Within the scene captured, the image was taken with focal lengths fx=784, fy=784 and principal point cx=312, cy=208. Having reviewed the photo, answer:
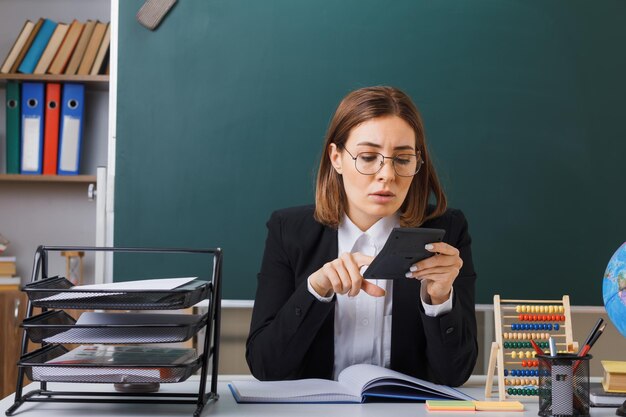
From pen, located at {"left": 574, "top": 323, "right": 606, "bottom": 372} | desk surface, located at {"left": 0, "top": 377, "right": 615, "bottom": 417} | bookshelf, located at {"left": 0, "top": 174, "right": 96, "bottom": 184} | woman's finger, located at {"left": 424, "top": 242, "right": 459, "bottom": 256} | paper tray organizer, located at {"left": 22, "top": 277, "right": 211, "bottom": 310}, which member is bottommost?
desk surface, located at {"left": 0, "top": 377, "right": 615, "bottom": 417}

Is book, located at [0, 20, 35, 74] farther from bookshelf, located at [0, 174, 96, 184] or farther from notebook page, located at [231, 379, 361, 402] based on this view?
notebook page, located at [231, 379, 361, 402]

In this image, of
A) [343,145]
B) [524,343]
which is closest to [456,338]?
[524,343]

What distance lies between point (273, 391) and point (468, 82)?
5.86ft

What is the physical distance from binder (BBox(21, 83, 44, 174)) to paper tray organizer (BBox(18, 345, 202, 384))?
2.30m

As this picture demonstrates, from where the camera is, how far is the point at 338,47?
9.50 ft

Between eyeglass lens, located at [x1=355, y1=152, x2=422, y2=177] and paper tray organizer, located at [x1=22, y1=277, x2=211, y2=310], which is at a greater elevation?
eyeglass lens, located at [x1=355, y1=152, x2=422, y2=177]

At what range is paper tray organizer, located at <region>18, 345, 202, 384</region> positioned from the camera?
127 cm

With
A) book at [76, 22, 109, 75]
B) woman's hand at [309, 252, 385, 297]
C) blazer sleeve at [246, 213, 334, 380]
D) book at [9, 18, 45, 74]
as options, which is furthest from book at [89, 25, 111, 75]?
woman's hand at [309, 252, 385, 297]

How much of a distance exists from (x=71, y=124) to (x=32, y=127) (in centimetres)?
17

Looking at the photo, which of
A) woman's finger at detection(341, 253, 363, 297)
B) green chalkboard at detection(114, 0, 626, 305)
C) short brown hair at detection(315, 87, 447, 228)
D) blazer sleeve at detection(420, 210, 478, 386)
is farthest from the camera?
green chalkboard at detection(114, 0, 626, 305)

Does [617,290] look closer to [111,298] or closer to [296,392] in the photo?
[296,392]

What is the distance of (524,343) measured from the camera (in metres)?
1.60

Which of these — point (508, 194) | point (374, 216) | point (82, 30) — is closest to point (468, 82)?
point (508, 194)

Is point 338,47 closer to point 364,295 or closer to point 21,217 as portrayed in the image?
point 364,295
